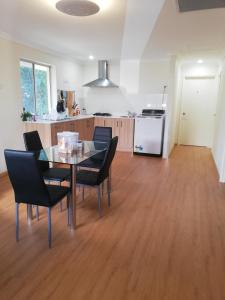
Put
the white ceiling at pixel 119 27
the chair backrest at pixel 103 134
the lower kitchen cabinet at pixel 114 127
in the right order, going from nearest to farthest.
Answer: the white ceiling at pixel 119 27 < the chair backrest at pixel 103 134 < the lower kitchen cabinet at pixel 114 127

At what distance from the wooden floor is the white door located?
3.57 m

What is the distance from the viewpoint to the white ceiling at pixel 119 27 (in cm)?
250

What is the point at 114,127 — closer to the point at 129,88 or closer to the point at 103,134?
the point at 129,88

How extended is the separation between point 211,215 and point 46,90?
433 cm

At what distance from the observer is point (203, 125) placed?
652 cm

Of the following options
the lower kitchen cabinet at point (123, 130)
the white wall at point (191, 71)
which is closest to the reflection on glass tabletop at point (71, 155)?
the lower kitchen cabinet at point (123, 130)

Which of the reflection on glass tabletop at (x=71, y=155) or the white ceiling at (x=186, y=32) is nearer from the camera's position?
the reflection on glass tabletop at (x=71, y=155)

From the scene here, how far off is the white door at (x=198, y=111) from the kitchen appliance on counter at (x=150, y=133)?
1451 millimetres

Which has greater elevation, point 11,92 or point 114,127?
Answer: point 11,92

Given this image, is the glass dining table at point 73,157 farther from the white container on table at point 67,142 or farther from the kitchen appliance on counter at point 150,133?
the kitchen appliance on counter at point 150,133

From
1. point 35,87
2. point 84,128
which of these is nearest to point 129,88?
point 84,128

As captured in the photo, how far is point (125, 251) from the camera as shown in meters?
2.01

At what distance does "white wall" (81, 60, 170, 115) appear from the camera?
5.64 meters

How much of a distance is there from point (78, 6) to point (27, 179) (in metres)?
1.85
